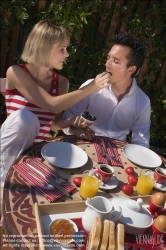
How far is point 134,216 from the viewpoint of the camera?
1.49 m

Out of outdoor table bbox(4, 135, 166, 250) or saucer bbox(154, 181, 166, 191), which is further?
saucer bbox(154, 181, 166, 191)

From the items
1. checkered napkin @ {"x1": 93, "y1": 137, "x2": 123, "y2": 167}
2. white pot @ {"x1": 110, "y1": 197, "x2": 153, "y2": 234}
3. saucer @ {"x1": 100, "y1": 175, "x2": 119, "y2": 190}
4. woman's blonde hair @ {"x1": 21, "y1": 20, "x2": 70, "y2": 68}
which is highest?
woman's blonde hair @ {"x1": 21, "y1": 20, "x2": 70, "y2": 68}

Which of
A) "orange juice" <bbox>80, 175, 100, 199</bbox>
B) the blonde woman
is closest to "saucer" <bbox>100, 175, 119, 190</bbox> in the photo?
"orange juice" <bbox>80, 175, 100, 199</bbox>

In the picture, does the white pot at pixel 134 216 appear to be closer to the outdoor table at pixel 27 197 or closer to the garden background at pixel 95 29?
the outdoor table at pixel 27 197

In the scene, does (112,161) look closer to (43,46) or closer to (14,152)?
(14,152)

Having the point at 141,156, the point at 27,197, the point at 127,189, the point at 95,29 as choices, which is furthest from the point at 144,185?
the point at 95,29

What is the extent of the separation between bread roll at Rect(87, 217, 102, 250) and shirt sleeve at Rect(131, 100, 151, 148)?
5.22 ft

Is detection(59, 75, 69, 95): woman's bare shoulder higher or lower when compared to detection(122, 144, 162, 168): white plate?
higher

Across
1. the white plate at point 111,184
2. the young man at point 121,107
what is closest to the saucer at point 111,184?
the white plate at point 111,184

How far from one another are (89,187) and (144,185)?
37 centimetres

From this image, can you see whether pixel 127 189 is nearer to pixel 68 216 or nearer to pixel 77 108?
pixel 68 216

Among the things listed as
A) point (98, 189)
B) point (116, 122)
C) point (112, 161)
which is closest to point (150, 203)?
point (98, 189)

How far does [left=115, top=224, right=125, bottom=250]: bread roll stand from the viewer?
1.28 meters

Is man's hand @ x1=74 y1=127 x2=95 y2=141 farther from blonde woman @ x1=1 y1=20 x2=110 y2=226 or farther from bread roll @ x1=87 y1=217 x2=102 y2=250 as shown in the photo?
bread roll @ x1=87 y1=217 x2=102 y2=250
